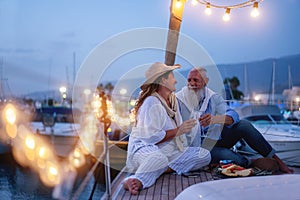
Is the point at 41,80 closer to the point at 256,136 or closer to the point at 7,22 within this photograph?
the point at 7,22

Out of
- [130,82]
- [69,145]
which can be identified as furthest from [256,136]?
[69,145]

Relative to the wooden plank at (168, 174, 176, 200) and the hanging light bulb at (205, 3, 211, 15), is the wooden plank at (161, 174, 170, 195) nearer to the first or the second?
the wooden plank at (168, 174, 176, 200)

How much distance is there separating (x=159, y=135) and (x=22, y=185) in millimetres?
6179

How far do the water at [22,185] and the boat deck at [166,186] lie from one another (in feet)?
10.8

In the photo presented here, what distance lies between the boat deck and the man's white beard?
658mm

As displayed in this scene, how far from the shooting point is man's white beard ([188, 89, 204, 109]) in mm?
3021

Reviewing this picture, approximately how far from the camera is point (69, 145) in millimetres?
9805

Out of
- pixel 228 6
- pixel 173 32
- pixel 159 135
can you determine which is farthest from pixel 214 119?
pixel 228 6

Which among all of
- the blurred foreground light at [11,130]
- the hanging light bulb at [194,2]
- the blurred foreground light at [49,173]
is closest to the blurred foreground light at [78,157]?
the blurred foreground light at [49,173]

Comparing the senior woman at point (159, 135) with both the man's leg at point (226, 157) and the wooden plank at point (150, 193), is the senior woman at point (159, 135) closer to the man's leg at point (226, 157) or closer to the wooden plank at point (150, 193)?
the wooden plank at point (150, 193)

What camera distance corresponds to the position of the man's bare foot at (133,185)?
86.7 inches

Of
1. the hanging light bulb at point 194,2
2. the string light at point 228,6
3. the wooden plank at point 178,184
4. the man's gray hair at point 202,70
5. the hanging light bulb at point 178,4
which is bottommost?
the wooden plank at point 178,184

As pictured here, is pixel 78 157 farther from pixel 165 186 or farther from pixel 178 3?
pixel 165 186

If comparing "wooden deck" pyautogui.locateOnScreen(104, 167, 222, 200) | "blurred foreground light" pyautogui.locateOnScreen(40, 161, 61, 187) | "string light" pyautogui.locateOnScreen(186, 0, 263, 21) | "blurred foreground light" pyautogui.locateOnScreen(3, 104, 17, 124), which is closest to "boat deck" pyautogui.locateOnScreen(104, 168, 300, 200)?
"wooden deck" pyautogui.locateOnScreen(104, 167, 222, 200)
